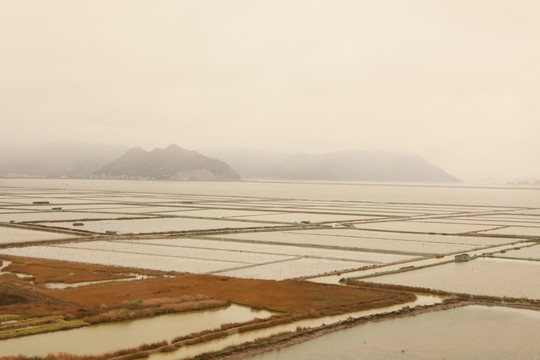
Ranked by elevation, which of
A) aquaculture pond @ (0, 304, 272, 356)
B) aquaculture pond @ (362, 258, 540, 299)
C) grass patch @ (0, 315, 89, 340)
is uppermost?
aquaculture pond @ (362, 258, 540, 299)

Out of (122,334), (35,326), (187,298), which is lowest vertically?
(122,334)

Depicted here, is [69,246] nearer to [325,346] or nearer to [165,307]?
[165,307]

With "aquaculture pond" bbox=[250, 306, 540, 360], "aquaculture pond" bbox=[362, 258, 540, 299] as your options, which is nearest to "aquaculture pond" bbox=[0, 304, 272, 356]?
"aquaculture pond" bbox=[250, 306, 540, 360]

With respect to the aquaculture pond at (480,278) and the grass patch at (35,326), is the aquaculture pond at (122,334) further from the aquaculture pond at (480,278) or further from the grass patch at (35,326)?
the aquaculture pond at (480,278)

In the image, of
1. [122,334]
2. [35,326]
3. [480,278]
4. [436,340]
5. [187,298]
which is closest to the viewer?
[436,340]

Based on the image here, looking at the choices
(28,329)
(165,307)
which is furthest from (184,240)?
(28,329)

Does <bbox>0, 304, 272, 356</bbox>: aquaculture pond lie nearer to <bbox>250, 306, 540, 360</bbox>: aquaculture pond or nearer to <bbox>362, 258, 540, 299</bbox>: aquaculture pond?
<bbox>250, 306, 540, 360</bbox>: aquaculture pond

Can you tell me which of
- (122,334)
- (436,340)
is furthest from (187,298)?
(436,340)

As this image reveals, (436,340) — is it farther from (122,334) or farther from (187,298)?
(122,334)

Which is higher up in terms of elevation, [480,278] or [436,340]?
[480,278]

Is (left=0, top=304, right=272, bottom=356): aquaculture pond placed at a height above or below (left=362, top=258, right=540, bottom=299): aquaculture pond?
below

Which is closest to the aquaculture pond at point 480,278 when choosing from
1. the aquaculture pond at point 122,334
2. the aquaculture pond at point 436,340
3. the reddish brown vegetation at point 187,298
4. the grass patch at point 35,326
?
the reddish brown vegetation at point 187,298
